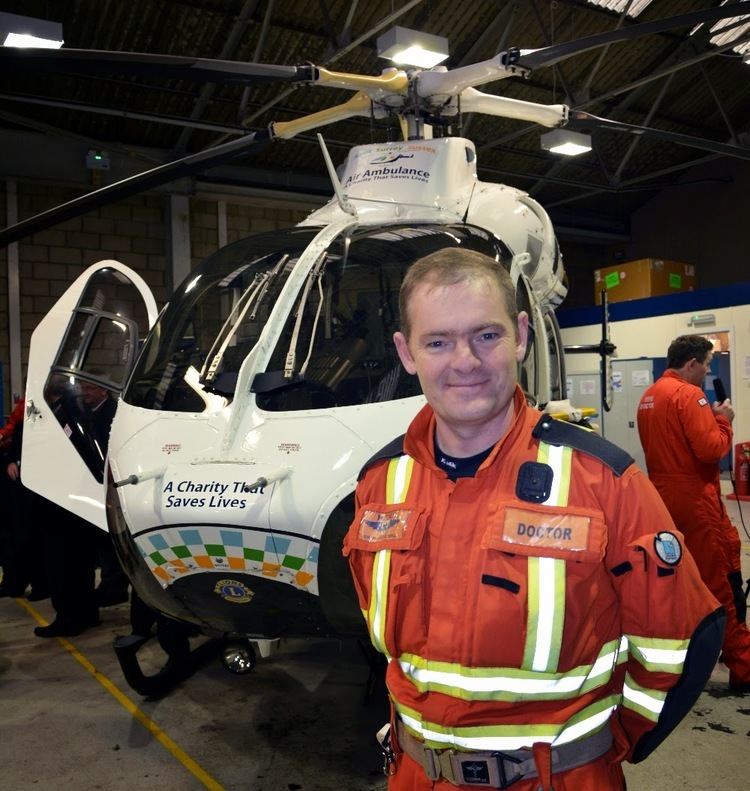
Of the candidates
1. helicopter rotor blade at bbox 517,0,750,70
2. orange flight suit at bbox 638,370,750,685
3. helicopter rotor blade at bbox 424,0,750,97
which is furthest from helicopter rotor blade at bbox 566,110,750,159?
orange flight suit at bbox 638,370,750,685

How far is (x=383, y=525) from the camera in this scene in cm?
147

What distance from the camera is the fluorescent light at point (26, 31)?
6562 mm

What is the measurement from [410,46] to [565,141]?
412 centimetres

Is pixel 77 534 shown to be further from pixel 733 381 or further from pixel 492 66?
pixel 733 381

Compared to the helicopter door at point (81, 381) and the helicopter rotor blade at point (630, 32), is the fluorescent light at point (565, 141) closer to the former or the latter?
the helicopter rotor blade at point (630, 32)

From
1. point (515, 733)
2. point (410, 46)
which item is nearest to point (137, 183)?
point (515, 733)

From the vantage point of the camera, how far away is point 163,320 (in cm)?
342

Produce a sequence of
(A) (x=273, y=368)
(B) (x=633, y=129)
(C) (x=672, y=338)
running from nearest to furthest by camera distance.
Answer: (A) (x=273, y=368)
(B) (x=633, y=129)
(C) (x=672, y=338)

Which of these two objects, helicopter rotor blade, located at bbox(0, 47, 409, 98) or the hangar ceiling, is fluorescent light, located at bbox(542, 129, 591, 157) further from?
helicopter rotor blade, located at bbox(0, 47, 409, 98)

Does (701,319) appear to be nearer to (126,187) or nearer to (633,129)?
(633,129)

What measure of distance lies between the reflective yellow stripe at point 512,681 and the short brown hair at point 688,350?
294cm

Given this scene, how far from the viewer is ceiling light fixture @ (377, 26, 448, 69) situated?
307 inches

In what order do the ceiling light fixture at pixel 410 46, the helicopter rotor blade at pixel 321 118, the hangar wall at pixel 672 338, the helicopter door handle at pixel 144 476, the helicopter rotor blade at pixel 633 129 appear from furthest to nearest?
the hangar wall at pixel 672 338
the ceiling light fixture at pixel 410 46
the helicopter rotor blade at pixel 633 129
the helicopter rotor blade at pixel 321 118
the helicopter door handle at pixel 144 476

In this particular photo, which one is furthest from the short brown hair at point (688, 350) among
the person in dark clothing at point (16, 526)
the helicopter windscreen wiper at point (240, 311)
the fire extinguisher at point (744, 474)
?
the fire extinguisher at point (744, 474)
